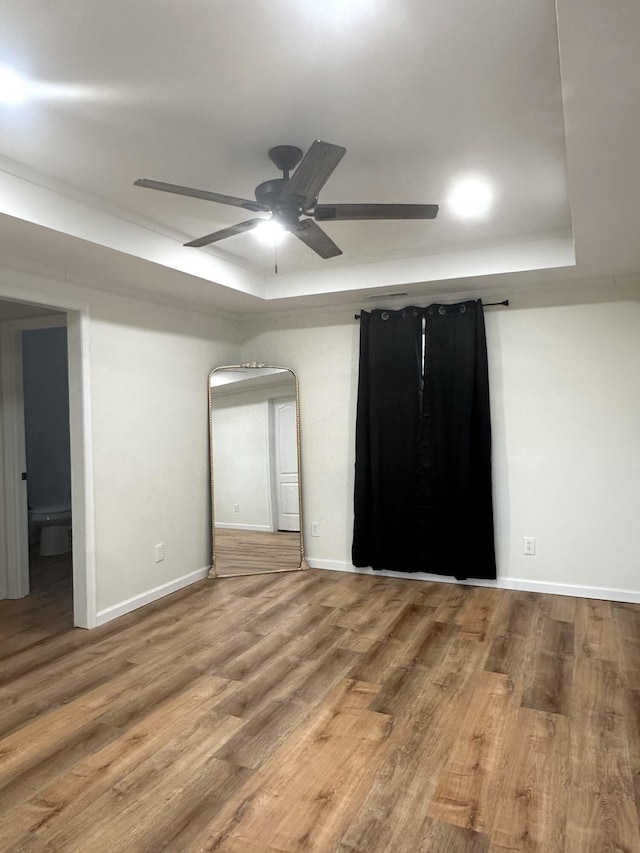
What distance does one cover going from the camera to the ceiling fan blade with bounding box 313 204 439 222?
2305mm

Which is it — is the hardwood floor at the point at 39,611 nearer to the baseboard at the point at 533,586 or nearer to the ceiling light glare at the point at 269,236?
the baseboard at the point at 533,586

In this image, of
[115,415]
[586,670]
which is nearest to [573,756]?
[586,670]

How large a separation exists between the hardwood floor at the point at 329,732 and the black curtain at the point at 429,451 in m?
0.64

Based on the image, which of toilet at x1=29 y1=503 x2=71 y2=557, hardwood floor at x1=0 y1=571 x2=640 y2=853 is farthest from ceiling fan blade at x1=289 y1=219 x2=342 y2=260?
toilet at x1=29 y1=503 x2=71 y2=557

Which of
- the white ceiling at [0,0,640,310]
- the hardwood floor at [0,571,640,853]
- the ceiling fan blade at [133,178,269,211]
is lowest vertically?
the hardwood floor at [0,571,640,853]

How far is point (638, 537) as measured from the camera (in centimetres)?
405

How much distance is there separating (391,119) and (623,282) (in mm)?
2570

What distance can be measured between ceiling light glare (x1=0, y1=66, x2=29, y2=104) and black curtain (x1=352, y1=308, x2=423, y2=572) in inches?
121

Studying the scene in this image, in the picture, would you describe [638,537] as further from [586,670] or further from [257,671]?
[257,671]

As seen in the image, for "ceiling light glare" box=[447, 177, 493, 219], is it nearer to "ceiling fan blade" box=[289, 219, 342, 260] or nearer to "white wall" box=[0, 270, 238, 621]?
"ceiling fan blade" box=[289, 219, 342, 260]

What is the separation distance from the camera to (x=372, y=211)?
7.75ft

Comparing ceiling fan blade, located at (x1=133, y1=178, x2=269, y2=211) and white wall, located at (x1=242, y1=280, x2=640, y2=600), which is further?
white wall, located at (x1=242, y1=280, x2=640, y2=600)

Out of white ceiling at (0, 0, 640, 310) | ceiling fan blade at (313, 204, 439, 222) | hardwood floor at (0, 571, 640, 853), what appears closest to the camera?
white ceiling at (0, 0, 640, 310)

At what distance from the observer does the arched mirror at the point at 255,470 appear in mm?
4898
